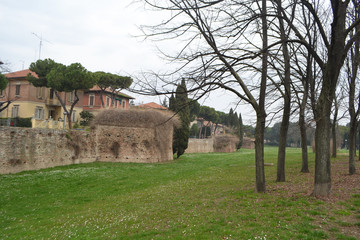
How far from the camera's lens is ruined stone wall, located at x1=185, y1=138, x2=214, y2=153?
4650cm

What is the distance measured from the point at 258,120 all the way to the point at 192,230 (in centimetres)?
474

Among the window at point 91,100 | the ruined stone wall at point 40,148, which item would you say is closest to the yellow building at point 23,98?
the window at point 91,100

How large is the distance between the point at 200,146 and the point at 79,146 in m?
Result: 29.6

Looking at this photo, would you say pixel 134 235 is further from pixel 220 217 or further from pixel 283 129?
pixel 283 129

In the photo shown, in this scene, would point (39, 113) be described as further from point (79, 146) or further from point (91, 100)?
point (79, 146)

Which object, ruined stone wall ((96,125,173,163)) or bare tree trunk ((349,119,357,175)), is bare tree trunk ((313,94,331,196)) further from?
ruined stone wall ((96,125,173,163))

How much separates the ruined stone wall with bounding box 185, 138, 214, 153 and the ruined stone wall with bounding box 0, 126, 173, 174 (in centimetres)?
1655

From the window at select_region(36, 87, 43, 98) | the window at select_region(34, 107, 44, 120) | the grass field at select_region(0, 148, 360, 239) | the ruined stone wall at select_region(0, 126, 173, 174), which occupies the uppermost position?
the window at select_region(36, 87, 43, 98)

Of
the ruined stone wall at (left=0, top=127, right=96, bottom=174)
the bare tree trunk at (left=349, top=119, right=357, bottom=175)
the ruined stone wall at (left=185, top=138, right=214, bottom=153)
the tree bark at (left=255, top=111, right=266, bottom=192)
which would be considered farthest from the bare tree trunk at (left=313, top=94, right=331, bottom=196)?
the ruined stone wall at (left=185, top=138, right=214, bottom=153)

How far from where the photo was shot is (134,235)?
6.61 meters

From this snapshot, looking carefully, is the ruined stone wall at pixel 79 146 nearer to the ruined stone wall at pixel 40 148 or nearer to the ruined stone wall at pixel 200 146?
the ruined stone wall at pixel 40 148

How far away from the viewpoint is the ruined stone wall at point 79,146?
57.1 ft

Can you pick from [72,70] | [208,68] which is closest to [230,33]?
[208,68]

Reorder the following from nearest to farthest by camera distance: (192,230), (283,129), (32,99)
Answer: (192,230) → (283,129) → (32,99)
